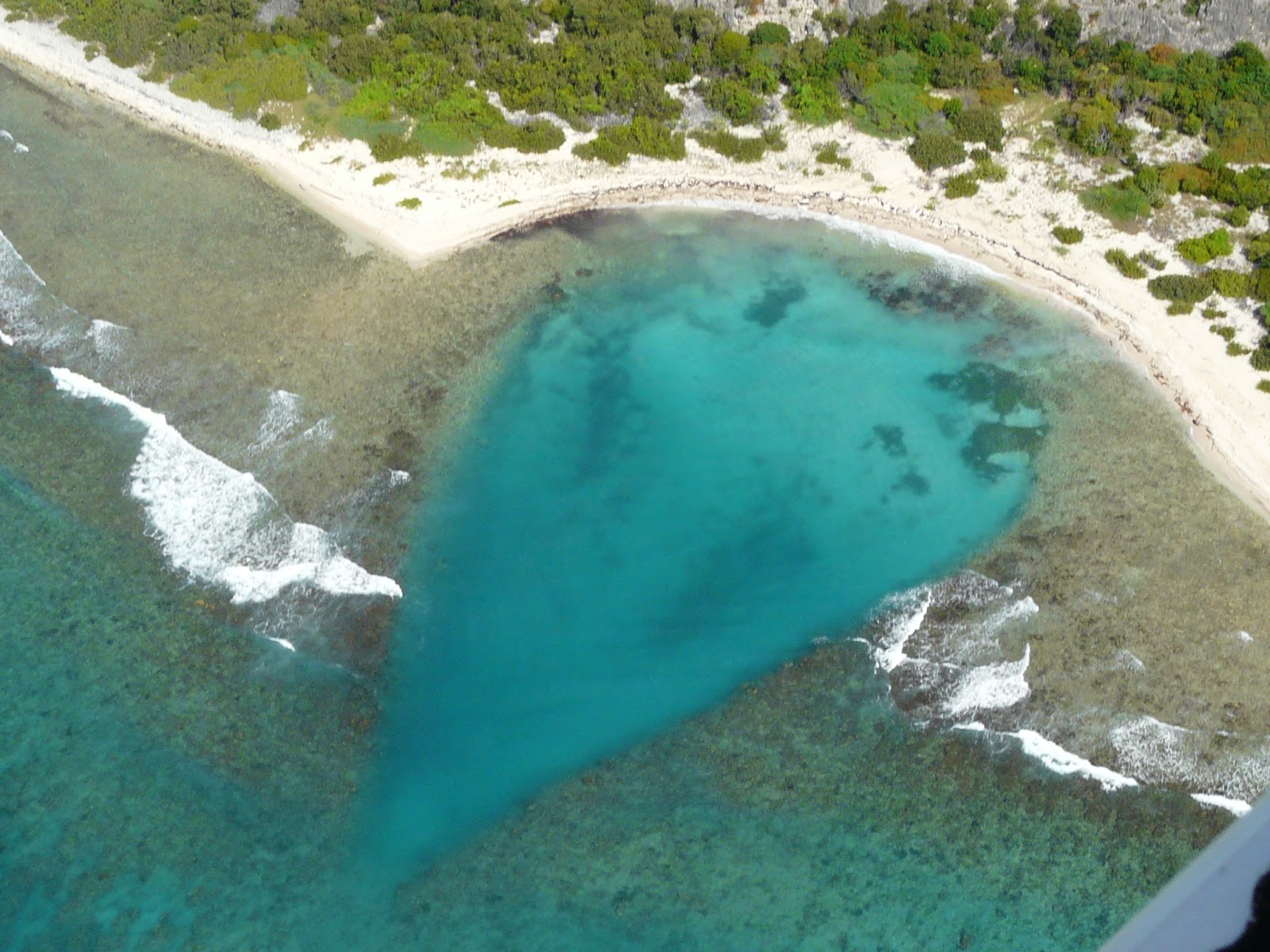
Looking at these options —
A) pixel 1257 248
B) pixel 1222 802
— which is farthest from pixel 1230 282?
pixel 1222 802

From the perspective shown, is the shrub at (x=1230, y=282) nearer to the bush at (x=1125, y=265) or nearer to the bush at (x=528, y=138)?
the bush at (x=1125, y=265)

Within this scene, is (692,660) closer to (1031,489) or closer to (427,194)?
(1031,489)

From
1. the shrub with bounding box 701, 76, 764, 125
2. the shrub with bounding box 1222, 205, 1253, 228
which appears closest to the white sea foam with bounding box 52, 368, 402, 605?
the shrub with bounding box 701, 76, 764, 125

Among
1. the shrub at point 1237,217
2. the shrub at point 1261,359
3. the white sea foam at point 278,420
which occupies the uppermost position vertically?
the shrub at point 1237,217

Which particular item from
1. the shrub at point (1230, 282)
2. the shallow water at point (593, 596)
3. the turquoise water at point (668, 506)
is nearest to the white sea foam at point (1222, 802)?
the shallow water at point (593, 596)

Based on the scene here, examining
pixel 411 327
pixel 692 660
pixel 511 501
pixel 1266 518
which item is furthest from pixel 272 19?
pixel 1266 518

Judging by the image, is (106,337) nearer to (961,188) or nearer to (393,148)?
(393,148)
